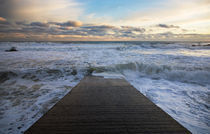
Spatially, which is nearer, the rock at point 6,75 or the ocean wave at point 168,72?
the rock at point 6,75

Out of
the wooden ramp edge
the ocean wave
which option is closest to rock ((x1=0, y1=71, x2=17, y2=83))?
the ocean wave

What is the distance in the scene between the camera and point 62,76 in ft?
21.5

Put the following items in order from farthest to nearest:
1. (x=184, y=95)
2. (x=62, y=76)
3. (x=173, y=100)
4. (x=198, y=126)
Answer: (x=62, y=76) < (x=184, y=95) < (x=173, y=100) < (x=198, y=126)

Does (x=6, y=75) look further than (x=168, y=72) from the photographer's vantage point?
No

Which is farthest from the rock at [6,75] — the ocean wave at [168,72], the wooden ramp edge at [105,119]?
the wooden ramp edge at [105,119]

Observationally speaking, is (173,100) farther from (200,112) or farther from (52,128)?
(52,128)

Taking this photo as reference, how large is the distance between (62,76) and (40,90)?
2033mm

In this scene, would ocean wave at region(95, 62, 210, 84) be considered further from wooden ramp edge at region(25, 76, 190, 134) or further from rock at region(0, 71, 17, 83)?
rock at region(0, 71, 17, 83)

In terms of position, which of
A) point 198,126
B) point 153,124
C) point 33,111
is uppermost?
point 153,124

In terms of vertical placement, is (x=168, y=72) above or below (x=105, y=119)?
below

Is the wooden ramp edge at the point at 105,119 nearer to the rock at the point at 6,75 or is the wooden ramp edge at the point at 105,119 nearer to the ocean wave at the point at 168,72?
the ocean wave at the point at 168,72

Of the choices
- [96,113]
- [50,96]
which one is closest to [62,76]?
[50,96]

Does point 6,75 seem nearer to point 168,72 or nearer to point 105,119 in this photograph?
point 105,119

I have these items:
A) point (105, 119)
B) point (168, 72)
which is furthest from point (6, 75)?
point (168, 72)
